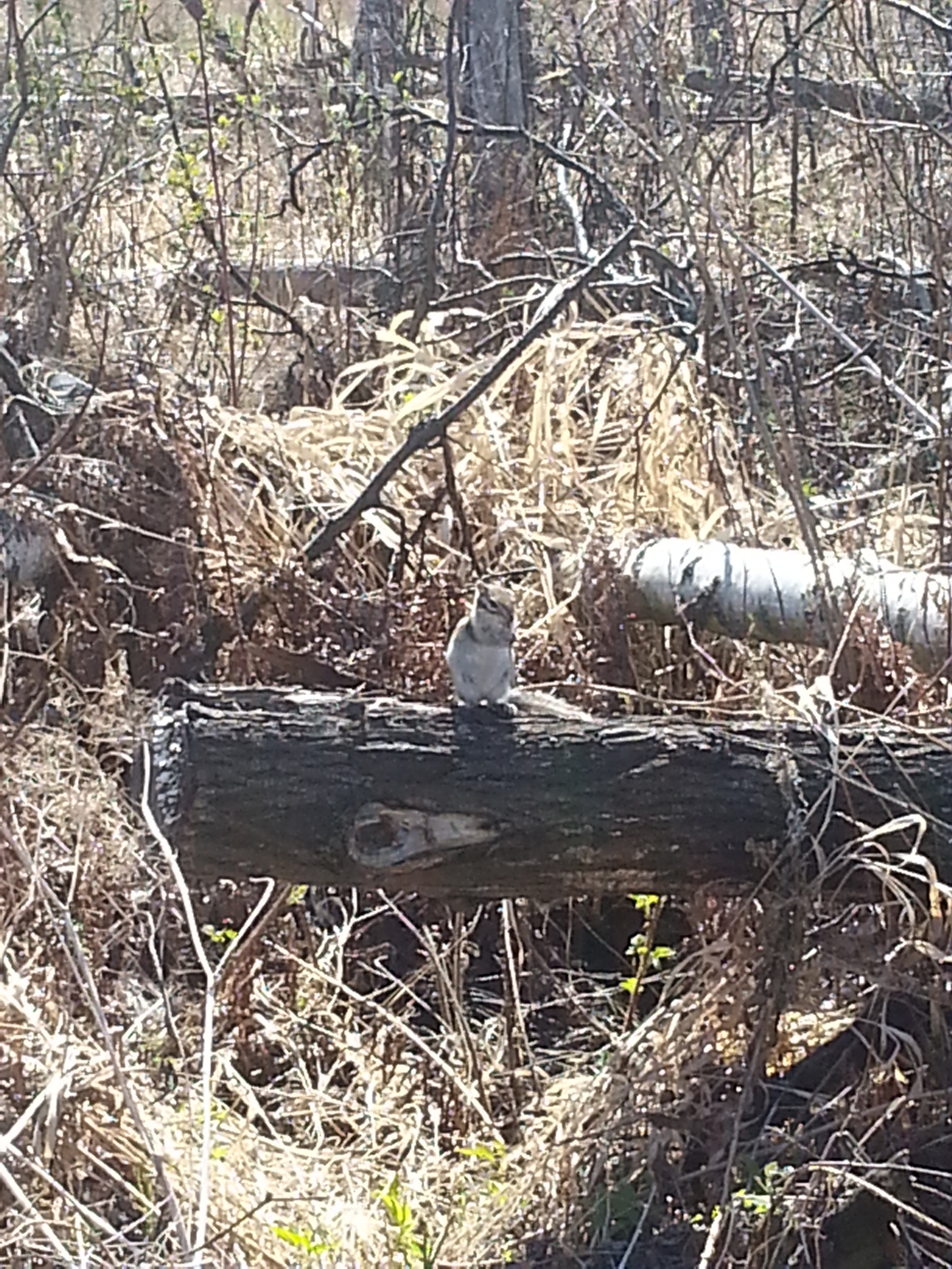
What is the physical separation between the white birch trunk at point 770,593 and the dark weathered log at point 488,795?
75 centimetres

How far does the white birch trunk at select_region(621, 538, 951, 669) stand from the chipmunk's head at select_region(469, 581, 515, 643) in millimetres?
700

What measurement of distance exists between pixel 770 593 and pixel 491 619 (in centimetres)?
92

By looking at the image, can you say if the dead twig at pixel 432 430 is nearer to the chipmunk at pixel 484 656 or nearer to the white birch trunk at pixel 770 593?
the white birch trunk at pixel 770 593

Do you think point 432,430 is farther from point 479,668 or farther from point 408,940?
point 408,940

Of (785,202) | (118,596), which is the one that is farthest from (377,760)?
(785,202)

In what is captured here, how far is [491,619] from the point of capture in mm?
3160

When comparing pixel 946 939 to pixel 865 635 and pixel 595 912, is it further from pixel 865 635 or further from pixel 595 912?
pixel 595 912

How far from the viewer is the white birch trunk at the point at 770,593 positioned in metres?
3.51

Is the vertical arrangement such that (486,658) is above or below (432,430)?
below

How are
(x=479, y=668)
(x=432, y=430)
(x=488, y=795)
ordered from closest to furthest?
1. (x=488, y=795)
2. (x=479, y=668)
3. (x=432, y=430)

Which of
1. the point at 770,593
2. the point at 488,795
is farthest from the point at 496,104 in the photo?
the point at 488,795

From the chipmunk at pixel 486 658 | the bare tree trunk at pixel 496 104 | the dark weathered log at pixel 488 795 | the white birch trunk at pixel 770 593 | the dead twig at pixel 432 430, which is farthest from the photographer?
the bare tree trunk at pixel 496 104

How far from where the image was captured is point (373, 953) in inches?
148

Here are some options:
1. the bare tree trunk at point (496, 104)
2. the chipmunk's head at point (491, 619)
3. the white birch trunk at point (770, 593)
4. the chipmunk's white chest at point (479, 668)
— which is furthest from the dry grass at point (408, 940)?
the bare tree trunk at point (496, 104)
